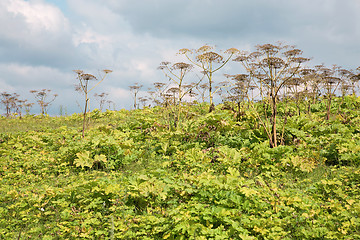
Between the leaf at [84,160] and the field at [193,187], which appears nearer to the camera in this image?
the field at [193,187]

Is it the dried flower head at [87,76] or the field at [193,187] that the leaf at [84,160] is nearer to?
the field at [193,187]

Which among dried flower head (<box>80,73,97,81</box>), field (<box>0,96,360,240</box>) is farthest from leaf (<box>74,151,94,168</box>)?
dried flower head (<box>80,73,97,81</box>)

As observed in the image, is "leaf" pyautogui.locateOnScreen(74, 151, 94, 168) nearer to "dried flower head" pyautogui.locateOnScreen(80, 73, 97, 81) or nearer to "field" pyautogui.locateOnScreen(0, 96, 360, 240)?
"field" pyautogui.locateOnScreen(0, 96, 360, 240)

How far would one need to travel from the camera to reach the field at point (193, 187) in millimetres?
4176

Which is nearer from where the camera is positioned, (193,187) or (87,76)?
(193,187)

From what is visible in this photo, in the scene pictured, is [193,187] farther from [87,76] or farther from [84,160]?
[87,76]

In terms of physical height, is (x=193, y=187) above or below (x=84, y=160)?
below

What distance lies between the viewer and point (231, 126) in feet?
28.5

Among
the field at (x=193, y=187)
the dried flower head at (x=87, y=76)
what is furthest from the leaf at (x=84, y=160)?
the dried flower head at (x=87, y=76)

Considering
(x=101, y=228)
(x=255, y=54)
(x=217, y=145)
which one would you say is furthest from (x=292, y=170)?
(x=101, y=228)

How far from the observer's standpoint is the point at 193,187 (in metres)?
4.93

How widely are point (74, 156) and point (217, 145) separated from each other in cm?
439

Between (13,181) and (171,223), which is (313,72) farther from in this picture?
(13,181)

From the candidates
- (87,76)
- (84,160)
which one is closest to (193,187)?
(84,160)
